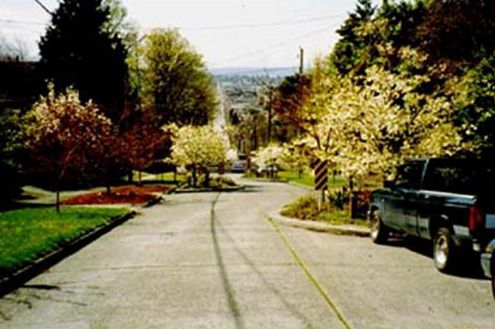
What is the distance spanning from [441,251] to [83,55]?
40656 mm

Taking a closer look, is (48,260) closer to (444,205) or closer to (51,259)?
(51,259)

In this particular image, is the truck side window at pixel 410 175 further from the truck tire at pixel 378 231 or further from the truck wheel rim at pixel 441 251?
the truck wheel rim at pixel 441 251

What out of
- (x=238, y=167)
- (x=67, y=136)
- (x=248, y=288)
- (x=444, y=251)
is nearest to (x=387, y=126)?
(x=444, y=251)

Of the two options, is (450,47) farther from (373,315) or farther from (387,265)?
(373,315)

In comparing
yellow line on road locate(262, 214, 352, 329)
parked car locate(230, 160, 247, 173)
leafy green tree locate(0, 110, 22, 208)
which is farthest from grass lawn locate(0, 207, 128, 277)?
parked car locate(230, 160, 247, 173)

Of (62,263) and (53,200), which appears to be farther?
(53,200)

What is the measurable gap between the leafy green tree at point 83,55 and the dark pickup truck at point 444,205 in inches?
1392

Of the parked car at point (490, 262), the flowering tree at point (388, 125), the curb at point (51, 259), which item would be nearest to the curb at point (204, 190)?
the flowering tree at point (388, 125)

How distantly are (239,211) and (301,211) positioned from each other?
15.3 feet

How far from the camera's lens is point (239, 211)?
84.8ft

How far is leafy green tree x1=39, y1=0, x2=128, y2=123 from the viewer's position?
156ft

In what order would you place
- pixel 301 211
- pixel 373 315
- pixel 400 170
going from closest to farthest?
1. pixel 373 315
2. pixel 400 170
3. pixel 301 211

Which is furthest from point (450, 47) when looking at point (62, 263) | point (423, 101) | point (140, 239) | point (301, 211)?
point (62, 263)

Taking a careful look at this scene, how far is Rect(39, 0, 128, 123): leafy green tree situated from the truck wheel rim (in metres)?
37.8
